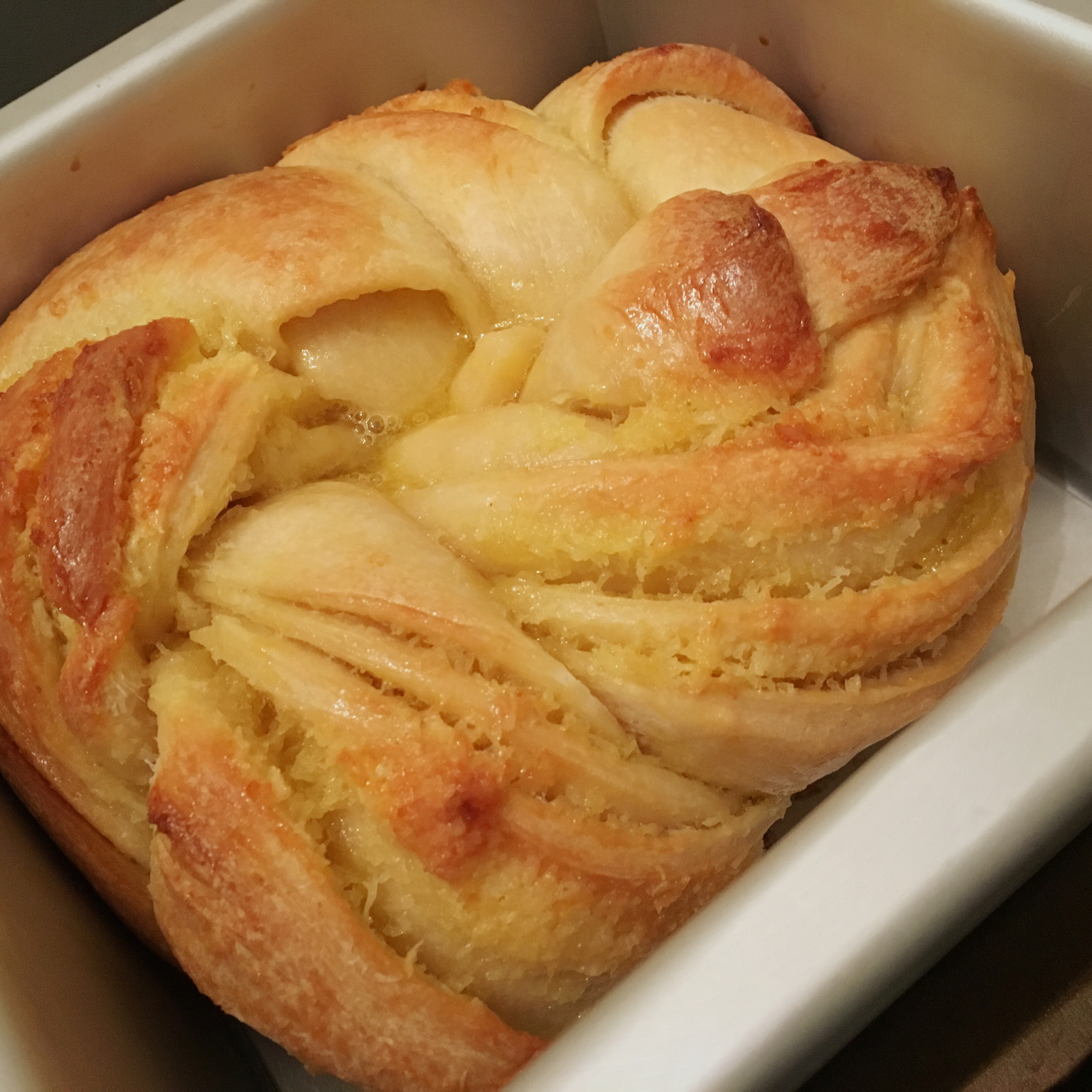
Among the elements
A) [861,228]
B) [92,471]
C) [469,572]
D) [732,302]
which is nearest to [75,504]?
[92,471]

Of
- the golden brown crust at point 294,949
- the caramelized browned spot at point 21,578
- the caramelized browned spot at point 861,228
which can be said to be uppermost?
the caramelized browned spot at point 21,578

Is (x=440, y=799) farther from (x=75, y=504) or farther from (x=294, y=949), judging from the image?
(x=75, y=504)

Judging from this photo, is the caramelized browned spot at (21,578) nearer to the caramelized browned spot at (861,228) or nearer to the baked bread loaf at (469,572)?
the baked bread loaf at (469,572)

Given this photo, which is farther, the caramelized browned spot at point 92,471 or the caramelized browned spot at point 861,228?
the caramelized browned spot at point 861,228

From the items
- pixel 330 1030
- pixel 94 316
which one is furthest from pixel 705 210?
pixel 330 1030

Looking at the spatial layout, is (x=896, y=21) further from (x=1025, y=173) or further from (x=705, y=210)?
(x=705, y=210)

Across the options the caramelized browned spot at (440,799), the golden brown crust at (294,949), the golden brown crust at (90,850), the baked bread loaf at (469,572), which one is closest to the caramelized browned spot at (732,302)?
the baked bread loaf at (469,572)

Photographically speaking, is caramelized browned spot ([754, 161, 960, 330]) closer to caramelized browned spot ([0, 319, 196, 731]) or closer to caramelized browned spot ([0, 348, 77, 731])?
caramelized browned spot ([0, 319, 196, 731])
